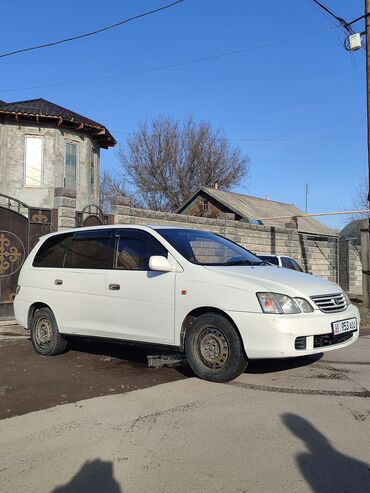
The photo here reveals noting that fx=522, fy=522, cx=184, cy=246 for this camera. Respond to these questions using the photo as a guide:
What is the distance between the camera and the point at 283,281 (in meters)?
5.80

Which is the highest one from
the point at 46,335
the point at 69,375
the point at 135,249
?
the point at 135,249

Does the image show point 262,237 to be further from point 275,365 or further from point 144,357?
point 275,365

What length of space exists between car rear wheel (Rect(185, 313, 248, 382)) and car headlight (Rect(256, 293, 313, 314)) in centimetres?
45

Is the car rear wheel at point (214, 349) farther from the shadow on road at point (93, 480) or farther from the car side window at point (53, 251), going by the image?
the car side window at point (53, 251)

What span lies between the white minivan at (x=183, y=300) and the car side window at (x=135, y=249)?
0.01 meters

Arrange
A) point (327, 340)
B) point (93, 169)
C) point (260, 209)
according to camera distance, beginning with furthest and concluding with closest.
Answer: point (260, 209) → point (93, 169) → point (327, 340)

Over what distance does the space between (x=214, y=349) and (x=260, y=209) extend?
30171 mm

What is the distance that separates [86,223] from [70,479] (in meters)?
9.11

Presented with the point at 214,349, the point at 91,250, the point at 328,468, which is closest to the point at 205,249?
the point at 214,349

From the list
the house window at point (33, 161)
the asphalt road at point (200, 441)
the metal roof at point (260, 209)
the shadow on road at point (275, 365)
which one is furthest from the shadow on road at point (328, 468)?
the metal roof at point (260, 209)

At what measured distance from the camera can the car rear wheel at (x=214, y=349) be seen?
564 cm

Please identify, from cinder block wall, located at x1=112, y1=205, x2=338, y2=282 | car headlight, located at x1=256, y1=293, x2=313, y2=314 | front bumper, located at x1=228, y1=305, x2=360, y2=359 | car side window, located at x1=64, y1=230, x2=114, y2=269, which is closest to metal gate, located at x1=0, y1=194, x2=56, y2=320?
cinder block wall, located at x1=112, y1=205, x2=338, y2=282

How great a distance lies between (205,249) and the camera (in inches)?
265

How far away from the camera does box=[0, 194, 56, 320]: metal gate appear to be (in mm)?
10922
